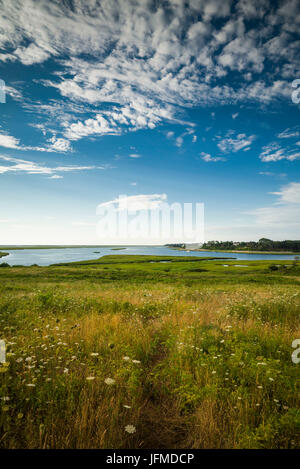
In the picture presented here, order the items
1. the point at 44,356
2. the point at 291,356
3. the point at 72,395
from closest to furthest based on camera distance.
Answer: the point at 72,395 < the point at 44,356 < the point at 291,356

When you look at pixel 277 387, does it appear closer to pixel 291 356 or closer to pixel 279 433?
→ pixel 279 433

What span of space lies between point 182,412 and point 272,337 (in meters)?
3.42

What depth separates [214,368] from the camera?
3.85 m

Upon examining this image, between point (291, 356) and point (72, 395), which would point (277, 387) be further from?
point (72, 395)

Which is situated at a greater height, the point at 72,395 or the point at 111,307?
the point at 72,395

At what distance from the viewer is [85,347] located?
4.80 meters

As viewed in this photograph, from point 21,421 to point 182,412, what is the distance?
2.26 metres

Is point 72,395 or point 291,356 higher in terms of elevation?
point 72,395

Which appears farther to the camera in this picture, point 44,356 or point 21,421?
point 44,356
